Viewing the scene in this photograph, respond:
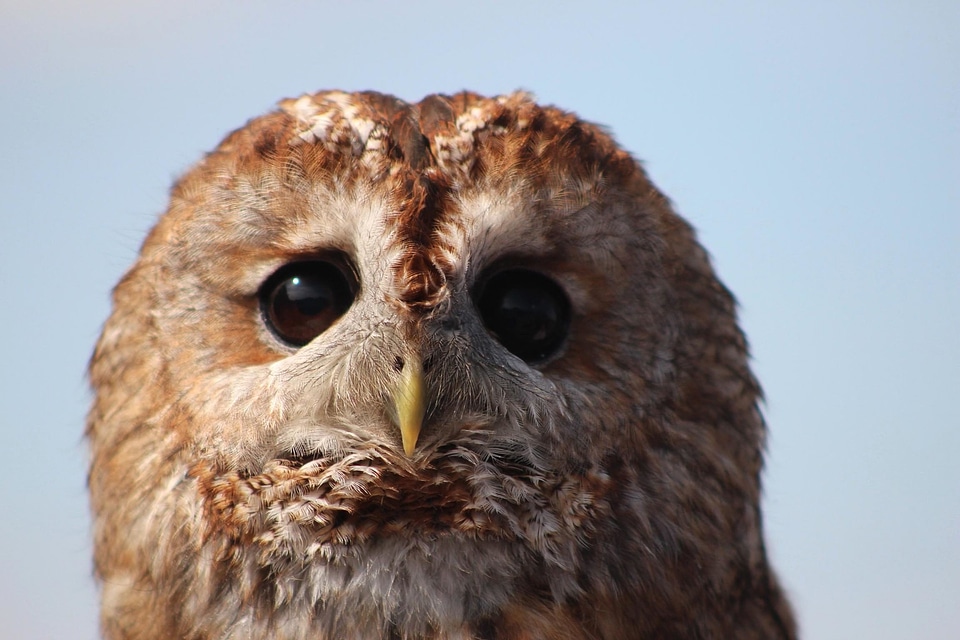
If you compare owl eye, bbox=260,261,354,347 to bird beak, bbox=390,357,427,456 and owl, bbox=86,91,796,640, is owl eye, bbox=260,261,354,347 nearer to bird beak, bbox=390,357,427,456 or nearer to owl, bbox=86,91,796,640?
owl, bbox=86,91,796,640

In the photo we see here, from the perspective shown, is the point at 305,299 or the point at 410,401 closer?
the point at 410,401

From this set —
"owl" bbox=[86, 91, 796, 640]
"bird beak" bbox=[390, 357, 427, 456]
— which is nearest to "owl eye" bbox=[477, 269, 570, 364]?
"owl" bbox=[86, 91, 796, 640]

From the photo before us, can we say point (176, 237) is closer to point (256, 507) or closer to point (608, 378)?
point (256, 507)

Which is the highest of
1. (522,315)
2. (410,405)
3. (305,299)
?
(522,315)

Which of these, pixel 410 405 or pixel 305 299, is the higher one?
pixel 305 299

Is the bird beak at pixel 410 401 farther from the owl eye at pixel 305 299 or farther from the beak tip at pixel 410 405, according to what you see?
the owl eye at pixel 305 299

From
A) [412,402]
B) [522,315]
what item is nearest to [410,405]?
[412,402]

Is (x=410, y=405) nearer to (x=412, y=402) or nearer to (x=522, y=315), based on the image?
(x=412, y=402)
